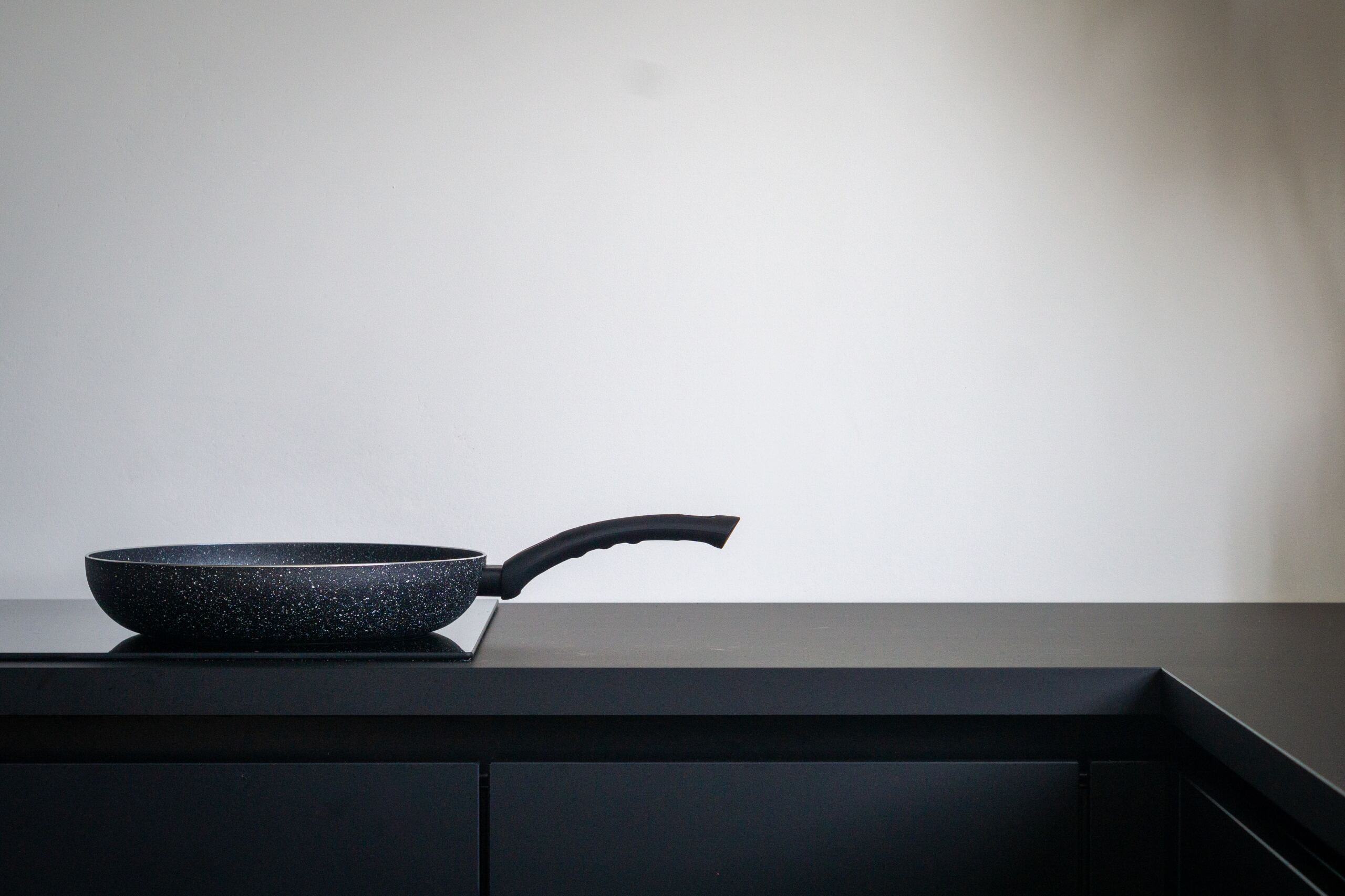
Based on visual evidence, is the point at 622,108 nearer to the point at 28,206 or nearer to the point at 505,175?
the point at 505,175

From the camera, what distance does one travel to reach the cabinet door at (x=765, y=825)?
73cm

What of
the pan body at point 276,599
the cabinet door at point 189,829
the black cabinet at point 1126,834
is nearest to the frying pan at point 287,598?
the pan body at point 276,599

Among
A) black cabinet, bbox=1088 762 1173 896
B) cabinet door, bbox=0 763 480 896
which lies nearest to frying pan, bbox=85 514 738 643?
cabinet door, bbox=0 763 480 896

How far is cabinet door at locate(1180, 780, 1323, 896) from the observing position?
0.57 meters

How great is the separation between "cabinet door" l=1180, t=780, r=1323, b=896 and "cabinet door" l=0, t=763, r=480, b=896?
1.90ft

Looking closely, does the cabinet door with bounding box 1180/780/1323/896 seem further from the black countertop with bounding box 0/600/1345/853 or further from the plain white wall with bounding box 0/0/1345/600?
the plain white wall with bounding box 0/0/1345/600

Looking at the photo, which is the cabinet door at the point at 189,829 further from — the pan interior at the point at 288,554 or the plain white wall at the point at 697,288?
the plain white wall at the point at 697,288

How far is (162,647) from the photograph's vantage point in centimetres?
81

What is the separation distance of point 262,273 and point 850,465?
75 centimetres

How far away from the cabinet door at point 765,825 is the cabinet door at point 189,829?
0.11m

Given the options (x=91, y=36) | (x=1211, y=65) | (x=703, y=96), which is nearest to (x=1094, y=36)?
(x=1211, y=65)

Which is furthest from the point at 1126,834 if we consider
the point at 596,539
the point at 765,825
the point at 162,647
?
the point at 162,647

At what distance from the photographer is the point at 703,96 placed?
4.06 feet

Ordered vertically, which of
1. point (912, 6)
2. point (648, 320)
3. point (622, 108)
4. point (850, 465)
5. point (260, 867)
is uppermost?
point (912, 6)
